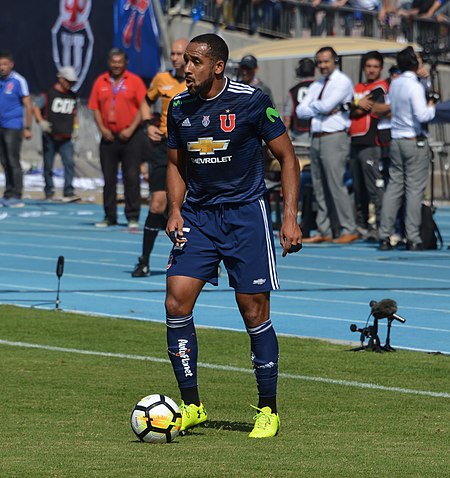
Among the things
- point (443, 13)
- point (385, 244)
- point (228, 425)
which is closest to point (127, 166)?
point (385, 244)

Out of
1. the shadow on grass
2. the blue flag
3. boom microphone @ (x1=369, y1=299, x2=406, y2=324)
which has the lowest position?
the shadow on grass

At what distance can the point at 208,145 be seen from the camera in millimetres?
7656

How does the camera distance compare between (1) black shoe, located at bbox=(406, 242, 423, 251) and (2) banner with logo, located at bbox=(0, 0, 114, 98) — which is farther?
(2) banner with logo, located at bbox=(0, 0, 114, 98)

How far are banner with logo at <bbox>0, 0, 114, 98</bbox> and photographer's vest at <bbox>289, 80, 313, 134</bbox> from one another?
8639mm

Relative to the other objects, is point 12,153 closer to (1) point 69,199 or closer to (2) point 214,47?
(1) point 69,199

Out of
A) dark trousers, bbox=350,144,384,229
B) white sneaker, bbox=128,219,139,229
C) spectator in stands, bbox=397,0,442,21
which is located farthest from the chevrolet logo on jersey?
spectator in stands, bbox=397,0,442,21

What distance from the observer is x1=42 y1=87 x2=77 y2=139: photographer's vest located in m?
26.6

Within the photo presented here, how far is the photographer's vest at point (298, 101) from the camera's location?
22328 millimetres

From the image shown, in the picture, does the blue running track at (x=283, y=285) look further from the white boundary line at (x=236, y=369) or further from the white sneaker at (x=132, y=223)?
the white boundary line at (x=236, y=369)

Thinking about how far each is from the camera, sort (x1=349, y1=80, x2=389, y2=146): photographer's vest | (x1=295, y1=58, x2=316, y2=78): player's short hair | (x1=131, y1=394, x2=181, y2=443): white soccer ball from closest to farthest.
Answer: (x1=131, y1=394, x2=181, y2=443): white soccer ball < (x1=349, y1=80, x2=389, y2=146): photographer's vest < (x1=295, y1=58, x2=316, y2=78): player's short hair

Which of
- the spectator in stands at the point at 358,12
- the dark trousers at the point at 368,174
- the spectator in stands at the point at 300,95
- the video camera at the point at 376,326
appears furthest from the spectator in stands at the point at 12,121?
the video camera at the point at 376,326

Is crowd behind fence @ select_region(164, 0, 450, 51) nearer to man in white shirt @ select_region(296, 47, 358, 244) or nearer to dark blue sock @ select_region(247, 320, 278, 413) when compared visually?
man in white shirt @ select_region(296, 47, 358, 244)

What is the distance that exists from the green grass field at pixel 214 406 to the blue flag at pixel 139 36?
59.3 feet

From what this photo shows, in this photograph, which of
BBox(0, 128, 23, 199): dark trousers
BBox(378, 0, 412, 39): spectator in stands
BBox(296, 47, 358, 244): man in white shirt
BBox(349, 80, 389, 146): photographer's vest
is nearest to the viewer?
BBox(296, 47, 358, 244): man in white shirt
